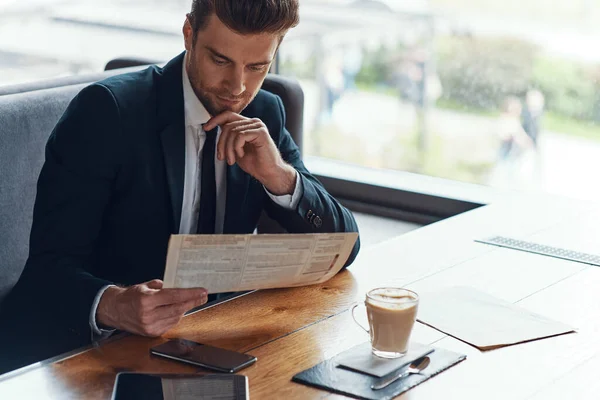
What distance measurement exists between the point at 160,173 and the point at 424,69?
2.02m

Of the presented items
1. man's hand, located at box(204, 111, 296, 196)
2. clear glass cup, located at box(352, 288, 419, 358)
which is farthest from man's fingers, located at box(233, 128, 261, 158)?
clear glass cup, located at box(352, 288, 419, 358)

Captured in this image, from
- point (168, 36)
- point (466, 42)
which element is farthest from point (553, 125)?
point (168, 36)

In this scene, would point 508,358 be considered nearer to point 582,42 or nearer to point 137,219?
point 137,219

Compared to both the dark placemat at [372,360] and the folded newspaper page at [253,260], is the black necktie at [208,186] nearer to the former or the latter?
the folded newspaper page at [253,260]

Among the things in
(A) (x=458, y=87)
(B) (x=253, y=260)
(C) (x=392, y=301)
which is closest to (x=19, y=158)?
(B) (x=253, y=260)

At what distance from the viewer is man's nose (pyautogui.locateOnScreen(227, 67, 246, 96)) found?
1.68 m

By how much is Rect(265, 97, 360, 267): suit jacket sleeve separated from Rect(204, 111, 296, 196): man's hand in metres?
0.04

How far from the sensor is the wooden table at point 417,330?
1.17 metres

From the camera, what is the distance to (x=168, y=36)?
12.7 feet

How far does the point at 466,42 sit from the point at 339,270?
1.89 metres

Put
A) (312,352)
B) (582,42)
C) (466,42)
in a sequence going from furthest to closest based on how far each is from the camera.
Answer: (466,42), (582,42), (312,352)

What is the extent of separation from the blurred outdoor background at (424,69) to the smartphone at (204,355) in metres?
1.94

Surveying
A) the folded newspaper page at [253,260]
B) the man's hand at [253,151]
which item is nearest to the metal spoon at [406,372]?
the folded newspaper page at [253,260]

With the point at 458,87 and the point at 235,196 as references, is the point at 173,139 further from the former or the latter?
the point at 458,87
